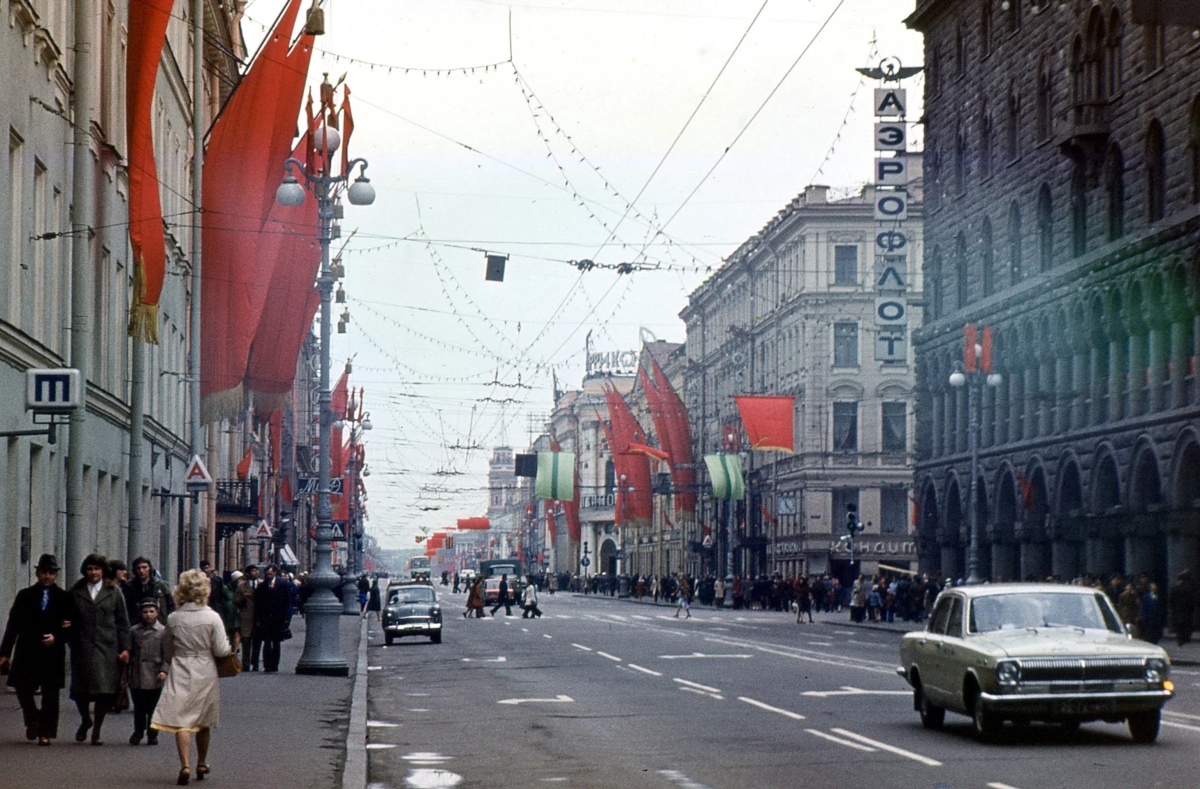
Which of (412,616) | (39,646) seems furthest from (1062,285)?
(39,646)

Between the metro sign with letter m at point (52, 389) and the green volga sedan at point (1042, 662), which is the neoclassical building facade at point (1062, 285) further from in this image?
the metro sign with letter m at point (52, 389)

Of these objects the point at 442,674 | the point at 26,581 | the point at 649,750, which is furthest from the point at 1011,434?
the point at 649,750

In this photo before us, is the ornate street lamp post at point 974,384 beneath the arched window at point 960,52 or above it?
beneath

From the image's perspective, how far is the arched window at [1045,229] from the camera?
187 feet

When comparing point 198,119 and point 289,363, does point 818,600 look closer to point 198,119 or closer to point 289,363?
point 289,363

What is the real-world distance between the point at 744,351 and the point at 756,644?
64333 millimetres

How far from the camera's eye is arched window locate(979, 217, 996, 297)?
62.4 m

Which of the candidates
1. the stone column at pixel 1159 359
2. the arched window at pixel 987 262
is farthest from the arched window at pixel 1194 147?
the arched window at pixel 987 262

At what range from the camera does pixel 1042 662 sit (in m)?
17.3

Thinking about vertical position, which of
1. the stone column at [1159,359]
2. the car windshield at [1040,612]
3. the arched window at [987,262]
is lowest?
the car windshield at [1040,612]

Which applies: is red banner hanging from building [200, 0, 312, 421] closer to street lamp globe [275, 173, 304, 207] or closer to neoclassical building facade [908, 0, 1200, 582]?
street lamp globe [275, 173, 304, 207]

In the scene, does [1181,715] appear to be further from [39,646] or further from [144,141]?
[144,141]

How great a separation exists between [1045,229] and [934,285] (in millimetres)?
11523

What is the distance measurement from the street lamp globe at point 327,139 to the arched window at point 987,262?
3463 cm
